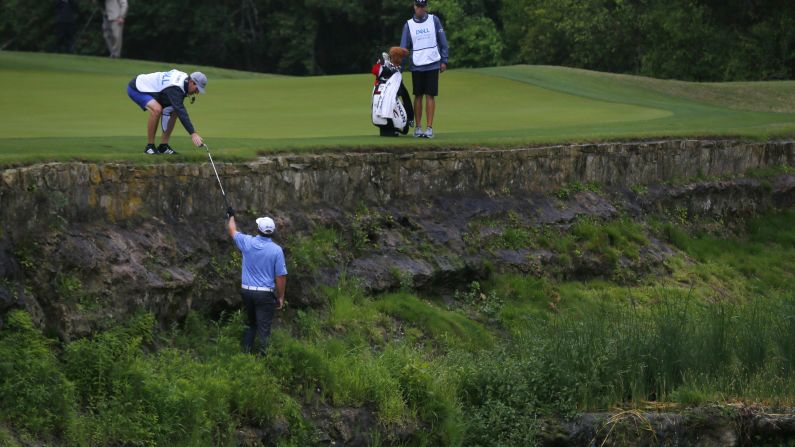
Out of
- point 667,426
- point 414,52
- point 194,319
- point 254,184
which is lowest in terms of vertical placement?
point 667,426

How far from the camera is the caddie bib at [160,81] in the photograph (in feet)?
48.4

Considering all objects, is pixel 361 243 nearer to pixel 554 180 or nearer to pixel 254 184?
pixel 254 184

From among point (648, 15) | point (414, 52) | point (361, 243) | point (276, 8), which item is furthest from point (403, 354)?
point (276, 8)

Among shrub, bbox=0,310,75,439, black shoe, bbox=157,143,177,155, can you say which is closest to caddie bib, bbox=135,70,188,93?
black shoe, bbox=157,143,177,155

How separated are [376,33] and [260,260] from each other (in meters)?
40.7

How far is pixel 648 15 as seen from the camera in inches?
1834

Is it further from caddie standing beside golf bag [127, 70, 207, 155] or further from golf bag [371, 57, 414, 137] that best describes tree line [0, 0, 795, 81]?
caddie standing beside golf bag [127, 70, 207, 155]

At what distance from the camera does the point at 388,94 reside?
60.7 feet

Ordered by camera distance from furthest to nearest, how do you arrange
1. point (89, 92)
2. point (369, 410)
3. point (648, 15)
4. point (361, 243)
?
point (648, 15), point (89, 92), point (361, 243), point (369, 410)

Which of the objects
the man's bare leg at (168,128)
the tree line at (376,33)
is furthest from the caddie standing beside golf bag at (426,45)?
the tree line at (376,33)

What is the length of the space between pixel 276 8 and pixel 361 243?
122 ft

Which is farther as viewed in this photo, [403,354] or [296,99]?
[296,99]

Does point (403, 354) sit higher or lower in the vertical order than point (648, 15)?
lower

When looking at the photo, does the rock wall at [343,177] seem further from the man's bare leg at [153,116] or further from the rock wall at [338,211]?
the man's bare leg at [153,116]
